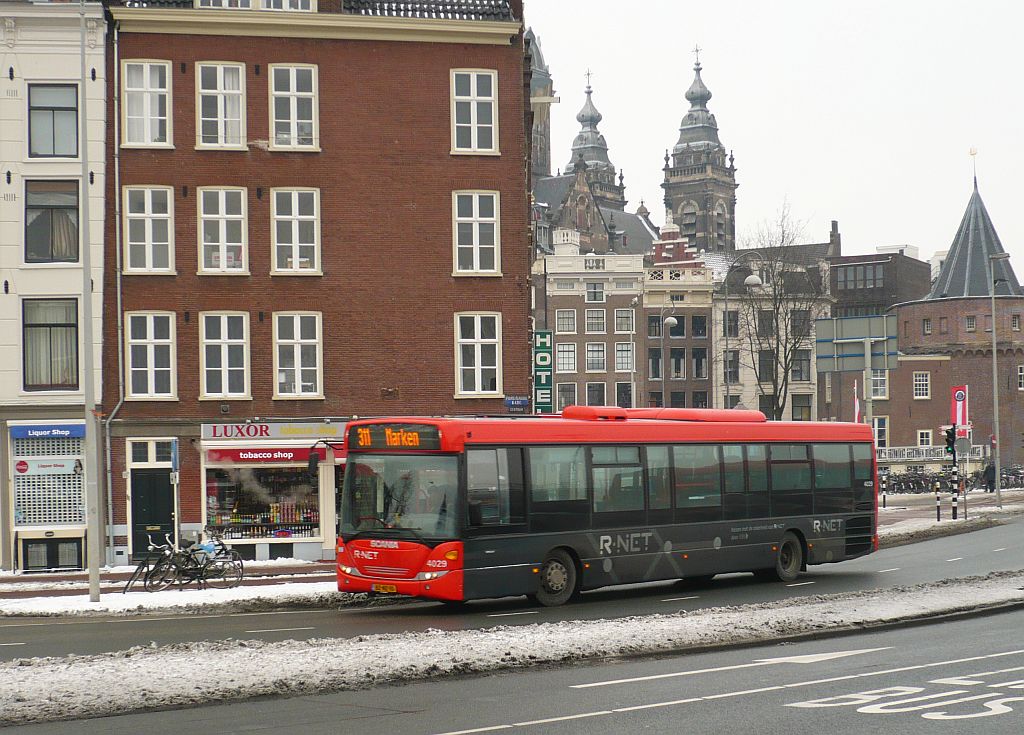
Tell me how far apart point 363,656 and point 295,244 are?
22026 mm

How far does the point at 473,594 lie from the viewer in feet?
62.5

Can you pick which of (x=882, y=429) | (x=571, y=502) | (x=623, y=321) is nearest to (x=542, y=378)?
(x=571, y=502)

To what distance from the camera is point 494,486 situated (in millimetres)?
19625

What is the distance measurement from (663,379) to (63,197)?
187 feet

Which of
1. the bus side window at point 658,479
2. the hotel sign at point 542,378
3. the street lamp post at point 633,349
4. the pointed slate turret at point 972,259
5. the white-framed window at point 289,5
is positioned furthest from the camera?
the pointed slate turret at point 972,259

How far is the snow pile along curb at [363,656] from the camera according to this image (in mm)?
11438

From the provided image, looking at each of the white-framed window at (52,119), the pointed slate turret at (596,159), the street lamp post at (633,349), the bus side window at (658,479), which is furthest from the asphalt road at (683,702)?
the pointed slate turret at (596,159)

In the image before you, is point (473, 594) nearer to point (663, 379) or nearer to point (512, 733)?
point (512, 733)

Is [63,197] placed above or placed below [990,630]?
above

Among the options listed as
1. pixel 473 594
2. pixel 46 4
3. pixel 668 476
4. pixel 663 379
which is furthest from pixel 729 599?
pixel 663 379

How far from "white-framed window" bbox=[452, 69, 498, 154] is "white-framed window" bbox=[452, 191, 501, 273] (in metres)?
1.28

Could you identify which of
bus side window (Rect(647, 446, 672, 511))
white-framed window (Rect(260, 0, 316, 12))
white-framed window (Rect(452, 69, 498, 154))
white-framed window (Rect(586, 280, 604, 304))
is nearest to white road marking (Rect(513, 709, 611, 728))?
bus side window (Rect(647, 446, 672, 511))

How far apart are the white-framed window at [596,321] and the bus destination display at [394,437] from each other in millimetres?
64535

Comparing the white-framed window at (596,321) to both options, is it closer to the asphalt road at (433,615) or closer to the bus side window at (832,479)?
the asphalt road at (433,615)
